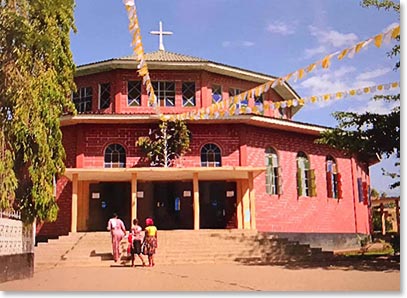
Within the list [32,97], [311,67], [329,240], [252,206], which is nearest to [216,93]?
[252,206]

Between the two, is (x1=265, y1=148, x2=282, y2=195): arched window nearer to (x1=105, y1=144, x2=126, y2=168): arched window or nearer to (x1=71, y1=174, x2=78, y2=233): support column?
(x1=105, y1=144, x2=126, y2=168): arched window

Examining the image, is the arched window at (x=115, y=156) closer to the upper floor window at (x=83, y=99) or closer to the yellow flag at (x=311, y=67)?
the upper floor window at (x=83, y=99)

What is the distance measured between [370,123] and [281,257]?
10.3 feet

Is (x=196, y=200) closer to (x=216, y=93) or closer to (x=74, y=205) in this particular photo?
(x=74, y=205)

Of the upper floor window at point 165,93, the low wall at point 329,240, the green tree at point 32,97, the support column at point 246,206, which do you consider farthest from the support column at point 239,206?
the green tree at point 32,97

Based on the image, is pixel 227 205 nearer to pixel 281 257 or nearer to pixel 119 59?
pixel 281 257

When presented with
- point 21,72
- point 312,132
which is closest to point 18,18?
point 21,72

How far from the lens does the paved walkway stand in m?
5.74

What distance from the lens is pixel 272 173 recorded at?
12273 mm

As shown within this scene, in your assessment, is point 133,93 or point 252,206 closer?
point 252,206

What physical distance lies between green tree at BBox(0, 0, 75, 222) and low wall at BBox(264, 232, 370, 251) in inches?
247

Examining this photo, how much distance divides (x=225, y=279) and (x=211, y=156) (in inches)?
223

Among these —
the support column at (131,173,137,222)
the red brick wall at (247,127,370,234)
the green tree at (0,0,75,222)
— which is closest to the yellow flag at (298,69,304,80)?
the green tree at (0,0,75,222)

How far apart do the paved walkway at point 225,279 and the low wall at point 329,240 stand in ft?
12.0
